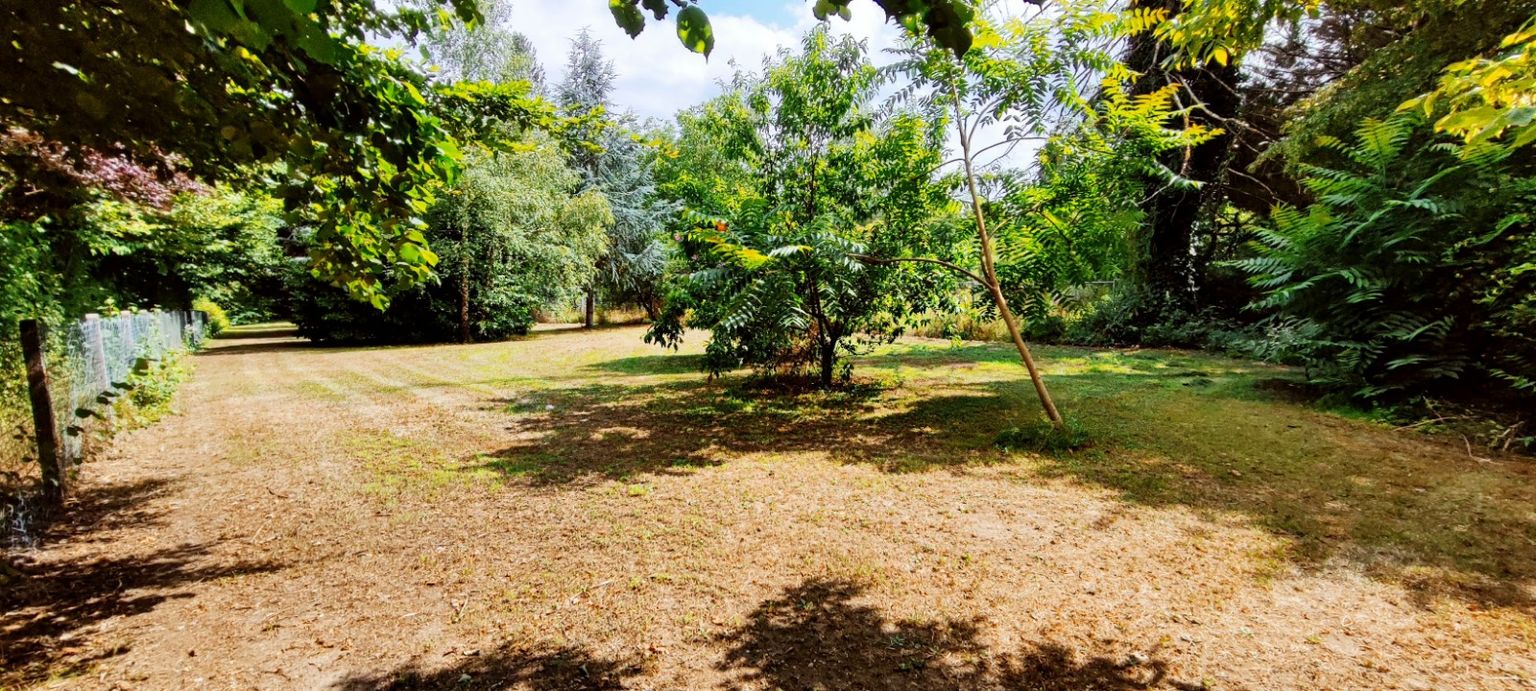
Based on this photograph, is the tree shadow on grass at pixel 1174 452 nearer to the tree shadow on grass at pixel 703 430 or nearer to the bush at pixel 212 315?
the tree shadow on grass at pixel 703 430

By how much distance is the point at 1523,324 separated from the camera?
16.4 feet

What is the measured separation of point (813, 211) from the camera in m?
7.32

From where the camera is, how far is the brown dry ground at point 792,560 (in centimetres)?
247

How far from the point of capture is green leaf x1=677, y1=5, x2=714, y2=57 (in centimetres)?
171

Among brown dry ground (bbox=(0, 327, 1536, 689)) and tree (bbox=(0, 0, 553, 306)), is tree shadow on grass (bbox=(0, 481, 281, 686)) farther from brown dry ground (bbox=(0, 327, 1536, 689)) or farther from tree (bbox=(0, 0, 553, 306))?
tree (bbox=(0, 0, 553, 306))

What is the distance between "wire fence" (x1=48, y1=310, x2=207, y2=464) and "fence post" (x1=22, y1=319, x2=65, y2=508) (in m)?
0.11

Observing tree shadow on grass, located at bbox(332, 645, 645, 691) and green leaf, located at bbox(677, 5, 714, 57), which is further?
tree shadow on grass, located at bbox(332, 645, 645, 691)

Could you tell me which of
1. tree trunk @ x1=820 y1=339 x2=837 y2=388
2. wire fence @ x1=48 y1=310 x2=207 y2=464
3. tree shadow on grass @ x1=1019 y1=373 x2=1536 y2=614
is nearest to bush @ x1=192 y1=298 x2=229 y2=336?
wire fence @ x1=48 y1=310 x2=207 y2=464

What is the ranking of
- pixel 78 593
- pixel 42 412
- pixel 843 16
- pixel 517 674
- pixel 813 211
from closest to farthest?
pixel 843 16, pixel 517 674, pixel 78 593, pixel 42 412, pixel 813 211

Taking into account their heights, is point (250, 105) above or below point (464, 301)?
above

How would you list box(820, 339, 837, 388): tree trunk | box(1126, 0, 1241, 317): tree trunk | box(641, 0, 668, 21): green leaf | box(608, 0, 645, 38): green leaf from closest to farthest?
box(641, 0, 668, 21): green leaf < box(608, 0, 645, 38): green leaf < box(820, 339, 837, 388): tree trunk < box(1126, 0, 1241, 317): tree trunk

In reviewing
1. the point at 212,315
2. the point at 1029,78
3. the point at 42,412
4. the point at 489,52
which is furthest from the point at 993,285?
the point at 212,315

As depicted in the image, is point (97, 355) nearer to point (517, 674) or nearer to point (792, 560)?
→ point (517, 674)

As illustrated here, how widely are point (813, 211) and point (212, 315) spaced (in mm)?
26185
